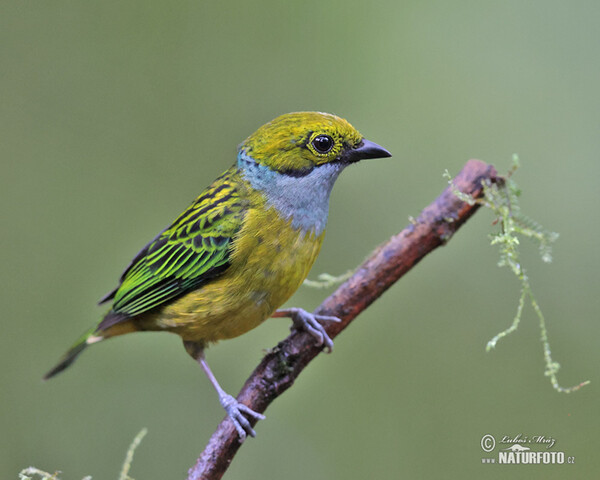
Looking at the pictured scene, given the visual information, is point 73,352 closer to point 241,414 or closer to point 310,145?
point 241,414

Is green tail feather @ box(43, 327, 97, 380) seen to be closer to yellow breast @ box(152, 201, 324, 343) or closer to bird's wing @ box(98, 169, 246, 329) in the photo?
bird's wing @ box(98, 169, 246, 329)

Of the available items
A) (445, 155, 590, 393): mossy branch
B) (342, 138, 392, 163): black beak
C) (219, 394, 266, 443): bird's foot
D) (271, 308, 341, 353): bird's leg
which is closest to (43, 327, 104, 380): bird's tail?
(219, 394, 266, 443): bird's foot

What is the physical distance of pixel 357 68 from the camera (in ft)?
22.7

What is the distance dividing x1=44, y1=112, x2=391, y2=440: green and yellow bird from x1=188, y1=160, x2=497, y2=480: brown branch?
9 cm

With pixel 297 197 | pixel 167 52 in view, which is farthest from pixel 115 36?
pixel 297 197

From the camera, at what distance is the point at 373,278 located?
12.1 feet

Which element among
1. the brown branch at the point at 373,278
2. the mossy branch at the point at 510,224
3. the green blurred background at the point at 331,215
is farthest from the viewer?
the green blurred background at the point at 331,215

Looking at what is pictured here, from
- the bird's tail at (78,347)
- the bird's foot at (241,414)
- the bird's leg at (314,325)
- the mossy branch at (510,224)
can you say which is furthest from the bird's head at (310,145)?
the bird's tail at (78,347)

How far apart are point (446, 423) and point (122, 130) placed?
4146 millimetres

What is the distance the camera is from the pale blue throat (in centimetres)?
378

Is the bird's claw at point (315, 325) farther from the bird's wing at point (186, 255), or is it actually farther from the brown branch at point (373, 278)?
the bird's wing at point (186, 255)

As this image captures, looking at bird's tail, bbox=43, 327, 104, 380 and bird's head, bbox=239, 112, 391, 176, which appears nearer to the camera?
bird's head, bbox=239, 112, 391, 176

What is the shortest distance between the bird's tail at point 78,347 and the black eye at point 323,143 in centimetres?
177

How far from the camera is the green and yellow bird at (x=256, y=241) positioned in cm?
371
